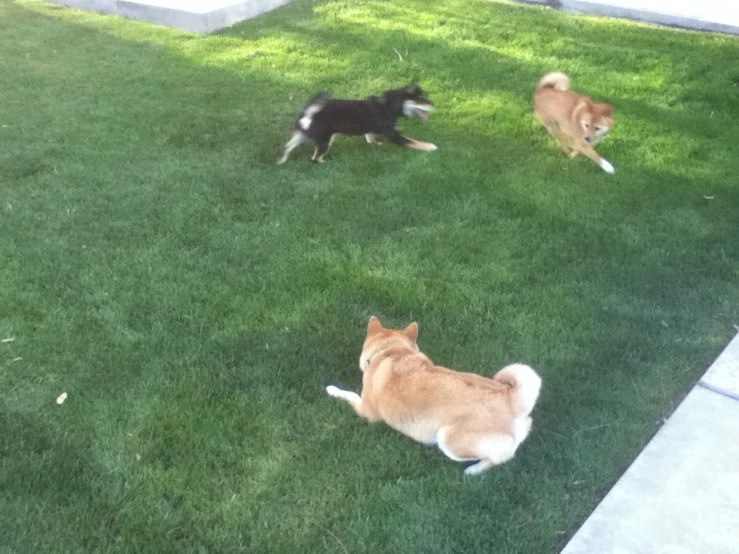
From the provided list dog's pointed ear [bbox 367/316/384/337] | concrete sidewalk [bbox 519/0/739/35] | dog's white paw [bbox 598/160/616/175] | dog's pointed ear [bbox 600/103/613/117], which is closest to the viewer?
dog's pointed ear [bbox 367/316/384/337]

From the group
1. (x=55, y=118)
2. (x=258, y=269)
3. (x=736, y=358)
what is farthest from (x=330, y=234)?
(x=55, y=118)

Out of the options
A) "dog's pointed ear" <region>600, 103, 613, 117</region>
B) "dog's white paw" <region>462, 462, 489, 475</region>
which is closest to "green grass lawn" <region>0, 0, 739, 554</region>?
"dog's white paw" <region>462, 462, 489, 475</region>

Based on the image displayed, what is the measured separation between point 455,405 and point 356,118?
9.69ft

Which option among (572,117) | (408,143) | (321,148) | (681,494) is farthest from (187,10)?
(681,494)

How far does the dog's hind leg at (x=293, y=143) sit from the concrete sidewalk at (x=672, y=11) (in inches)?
197

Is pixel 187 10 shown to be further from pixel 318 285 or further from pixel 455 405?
pixel 455 405

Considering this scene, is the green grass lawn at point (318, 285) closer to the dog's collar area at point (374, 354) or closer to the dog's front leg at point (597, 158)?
the dog's front leg at point (597, 158)

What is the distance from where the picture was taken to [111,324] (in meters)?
3.70

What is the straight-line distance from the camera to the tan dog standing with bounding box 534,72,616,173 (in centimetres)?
512

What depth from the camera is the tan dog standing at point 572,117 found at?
5125 mm

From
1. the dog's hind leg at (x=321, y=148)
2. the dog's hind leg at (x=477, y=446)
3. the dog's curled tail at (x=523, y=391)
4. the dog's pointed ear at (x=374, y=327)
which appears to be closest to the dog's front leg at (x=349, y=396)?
the dog's pointed ear at (x=374, y=327)

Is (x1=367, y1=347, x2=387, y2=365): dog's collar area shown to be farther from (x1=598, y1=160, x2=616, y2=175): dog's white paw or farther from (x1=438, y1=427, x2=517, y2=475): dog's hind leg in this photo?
(x1=598, y1=160, x2=616, y2=175): dog's white paw

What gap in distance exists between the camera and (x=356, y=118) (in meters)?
5.26

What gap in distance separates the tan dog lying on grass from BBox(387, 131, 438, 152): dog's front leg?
266 centimetres
